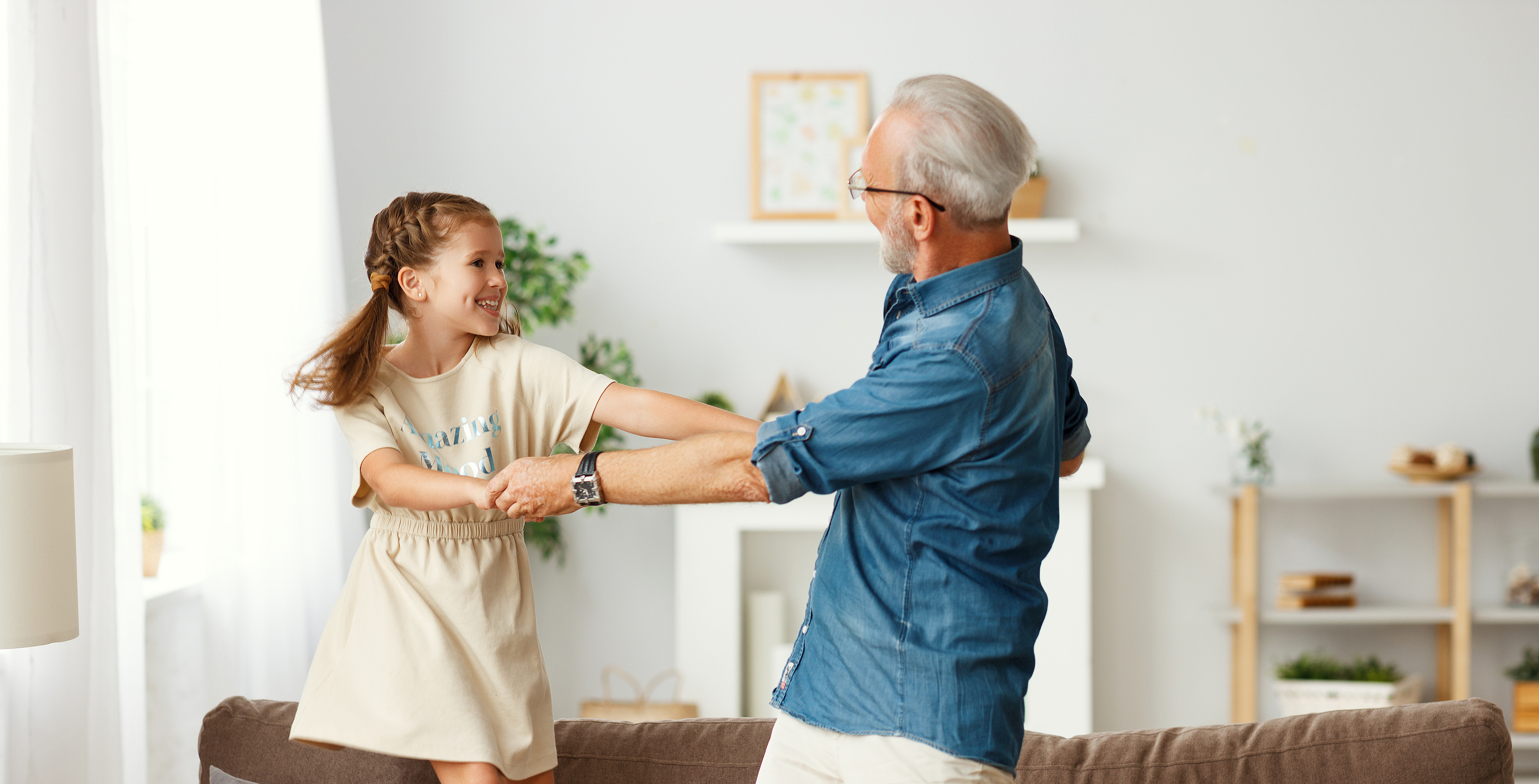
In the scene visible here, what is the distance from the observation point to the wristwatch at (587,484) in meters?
1.29

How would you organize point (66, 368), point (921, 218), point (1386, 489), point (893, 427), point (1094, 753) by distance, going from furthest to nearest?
1. point (1386, 489)
2. point (66, 368)
3. point (1094, 753)
4. point (921, 218)
5. point (893, 427)

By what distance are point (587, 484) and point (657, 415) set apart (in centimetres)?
21

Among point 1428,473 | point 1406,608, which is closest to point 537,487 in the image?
point 1428,473

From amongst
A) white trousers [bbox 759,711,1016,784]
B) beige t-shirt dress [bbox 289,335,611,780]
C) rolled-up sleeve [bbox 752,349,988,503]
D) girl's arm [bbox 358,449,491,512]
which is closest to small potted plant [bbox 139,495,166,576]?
beige t-shirt dress [bbox 289,335,611,780]

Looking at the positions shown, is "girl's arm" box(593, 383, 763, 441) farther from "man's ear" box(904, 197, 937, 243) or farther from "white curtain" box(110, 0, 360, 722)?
"white curtain" box(110, 0, 360, 722)

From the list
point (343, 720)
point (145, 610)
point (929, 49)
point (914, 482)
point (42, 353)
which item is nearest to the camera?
point (914, 482)

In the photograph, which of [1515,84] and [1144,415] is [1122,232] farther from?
[1515,84]

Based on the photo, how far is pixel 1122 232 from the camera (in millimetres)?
3781

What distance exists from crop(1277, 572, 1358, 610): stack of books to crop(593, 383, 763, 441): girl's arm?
268cm

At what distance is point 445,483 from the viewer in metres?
1.31

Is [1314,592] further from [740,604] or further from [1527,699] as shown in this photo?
[740,604]

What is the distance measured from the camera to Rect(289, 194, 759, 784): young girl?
4.33 feet

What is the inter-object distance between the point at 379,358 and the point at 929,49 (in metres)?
2.74

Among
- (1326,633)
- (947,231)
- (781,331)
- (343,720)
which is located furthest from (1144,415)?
(343,720)
